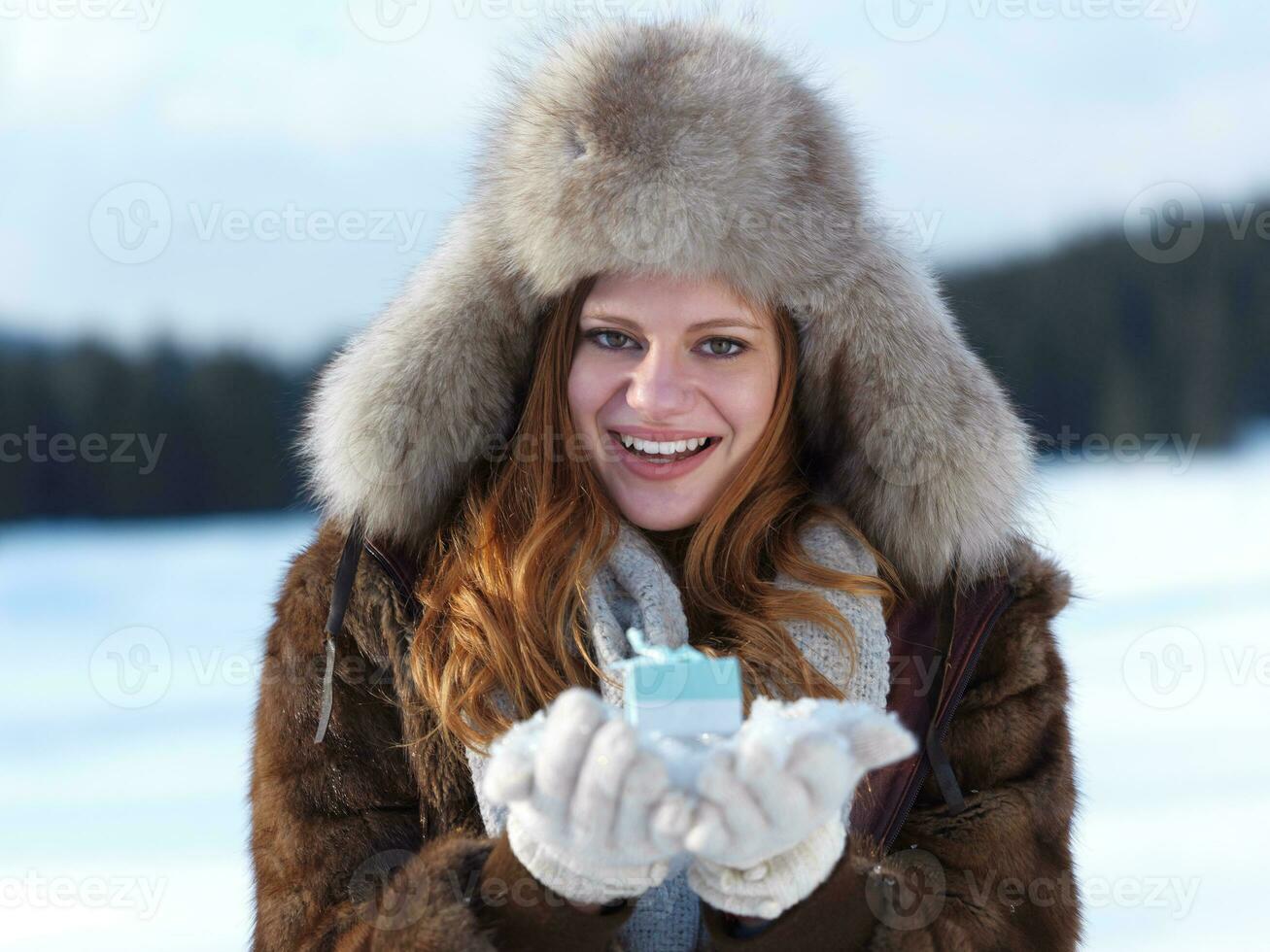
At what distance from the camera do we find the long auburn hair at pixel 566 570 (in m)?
1.56

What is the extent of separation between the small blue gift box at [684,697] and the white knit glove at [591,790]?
0.10 meters

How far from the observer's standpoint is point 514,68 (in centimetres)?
172

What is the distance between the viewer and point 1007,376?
20.8 feet

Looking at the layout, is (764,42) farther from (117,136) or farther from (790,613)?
(117,136)

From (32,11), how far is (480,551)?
311 inches

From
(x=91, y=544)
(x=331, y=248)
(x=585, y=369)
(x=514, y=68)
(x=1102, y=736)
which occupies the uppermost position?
(x=514, y=68)

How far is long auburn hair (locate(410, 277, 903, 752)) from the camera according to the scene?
5.11 feet

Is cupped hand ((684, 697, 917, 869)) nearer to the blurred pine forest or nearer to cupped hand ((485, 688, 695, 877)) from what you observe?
cupped hand ((485, 688, 695, 877))

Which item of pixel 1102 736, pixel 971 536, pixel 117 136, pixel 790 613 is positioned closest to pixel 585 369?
pixel 790 613

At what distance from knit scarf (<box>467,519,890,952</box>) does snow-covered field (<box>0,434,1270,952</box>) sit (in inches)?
14.0
